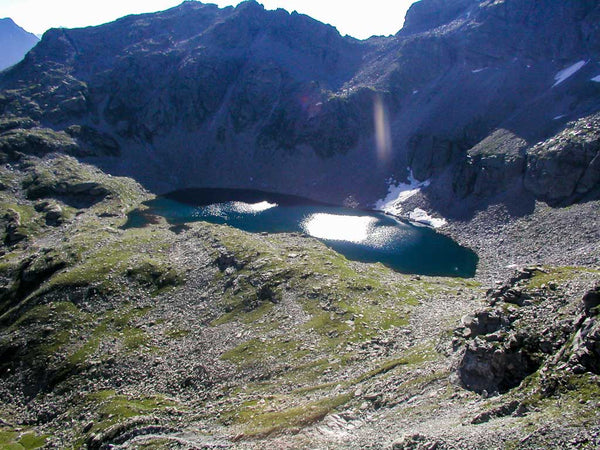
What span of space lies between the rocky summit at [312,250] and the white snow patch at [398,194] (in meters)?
0.78

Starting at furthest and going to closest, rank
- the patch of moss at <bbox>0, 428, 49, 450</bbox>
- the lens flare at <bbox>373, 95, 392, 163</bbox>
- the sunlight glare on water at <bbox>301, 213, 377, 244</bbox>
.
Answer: the lens flare at <bbox>373, 95, 392, 163</bbox>
the sunlight glare on water at <bbox>301, 213, 377, 244</bbox>
the patch of moss at <bbox>0, 428, 49, 450</bbox>

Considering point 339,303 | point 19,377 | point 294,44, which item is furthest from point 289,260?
point 294,44

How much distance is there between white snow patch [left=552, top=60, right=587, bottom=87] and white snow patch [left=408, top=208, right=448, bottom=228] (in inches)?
2313

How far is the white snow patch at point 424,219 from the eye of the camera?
109444mm

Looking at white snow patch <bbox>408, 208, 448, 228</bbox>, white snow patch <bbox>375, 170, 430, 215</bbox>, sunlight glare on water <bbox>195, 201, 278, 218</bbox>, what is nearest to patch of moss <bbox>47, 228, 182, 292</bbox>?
sunlight glare on water <bbox>195, 201, 278, 218</bbox>

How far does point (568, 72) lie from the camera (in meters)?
125

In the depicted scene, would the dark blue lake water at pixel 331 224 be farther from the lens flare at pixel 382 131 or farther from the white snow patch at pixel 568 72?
the white snow patch at pixel 568 72

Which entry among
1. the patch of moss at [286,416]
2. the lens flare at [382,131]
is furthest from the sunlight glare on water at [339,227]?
the patch of moss at [286,416]

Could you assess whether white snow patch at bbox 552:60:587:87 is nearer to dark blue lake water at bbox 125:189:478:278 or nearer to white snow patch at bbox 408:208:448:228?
white snow patch at bbox 408:208:448:228

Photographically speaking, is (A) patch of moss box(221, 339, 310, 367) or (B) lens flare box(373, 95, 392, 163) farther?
(B) lens flare box(373, 95, 392, 163)

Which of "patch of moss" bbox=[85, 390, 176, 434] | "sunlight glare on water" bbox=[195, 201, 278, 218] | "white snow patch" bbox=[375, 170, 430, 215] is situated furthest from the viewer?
"sunlight glare on water" bbox=[195, 201, 278, 218]

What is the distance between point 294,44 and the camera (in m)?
200

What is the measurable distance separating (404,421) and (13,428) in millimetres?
37508

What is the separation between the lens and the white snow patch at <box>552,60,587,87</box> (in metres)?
123
